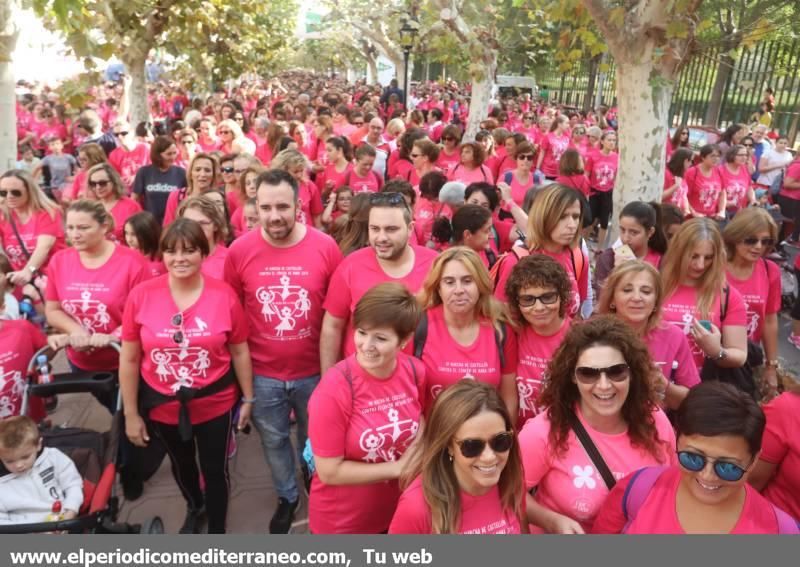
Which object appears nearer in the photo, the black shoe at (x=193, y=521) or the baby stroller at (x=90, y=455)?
the baby stroller at (x=90, y=455)

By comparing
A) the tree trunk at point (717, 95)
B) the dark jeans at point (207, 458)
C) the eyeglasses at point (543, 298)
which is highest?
the tree trunk at point (717, 95)

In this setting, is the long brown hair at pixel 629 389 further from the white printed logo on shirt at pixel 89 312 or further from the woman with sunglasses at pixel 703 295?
the white printed logo on shirt at pixel 89 312

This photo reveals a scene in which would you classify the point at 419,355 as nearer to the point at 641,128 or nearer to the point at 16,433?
the point at 16,433

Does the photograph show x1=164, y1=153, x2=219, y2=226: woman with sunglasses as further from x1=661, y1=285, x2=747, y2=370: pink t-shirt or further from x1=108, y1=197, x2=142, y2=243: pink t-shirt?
x1=661, y1=285, x2=747, y2=370: pink t-shirt

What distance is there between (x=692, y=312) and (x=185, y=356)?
2668 mm

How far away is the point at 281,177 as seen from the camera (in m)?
3.29

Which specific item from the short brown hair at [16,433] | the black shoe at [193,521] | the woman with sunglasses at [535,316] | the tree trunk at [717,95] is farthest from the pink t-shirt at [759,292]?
the tree trunk at [717,95]

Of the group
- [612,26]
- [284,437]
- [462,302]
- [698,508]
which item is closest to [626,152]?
[612,26]

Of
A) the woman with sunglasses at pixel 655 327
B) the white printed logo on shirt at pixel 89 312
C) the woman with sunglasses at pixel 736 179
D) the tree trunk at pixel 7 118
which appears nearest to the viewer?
the woman with sunglasses at pixel 655 327

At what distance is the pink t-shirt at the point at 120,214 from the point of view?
498cm

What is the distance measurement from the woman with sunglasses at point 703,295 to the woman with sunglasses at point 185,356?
232 cm

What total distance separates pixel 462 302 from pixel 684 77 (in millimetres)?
17405

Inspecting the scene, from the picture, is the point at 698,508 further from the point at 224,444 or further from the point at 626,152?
the point at 626,152

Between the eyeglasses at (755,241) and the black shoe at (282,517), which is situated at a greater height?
the eyeglasses at (755,241)
